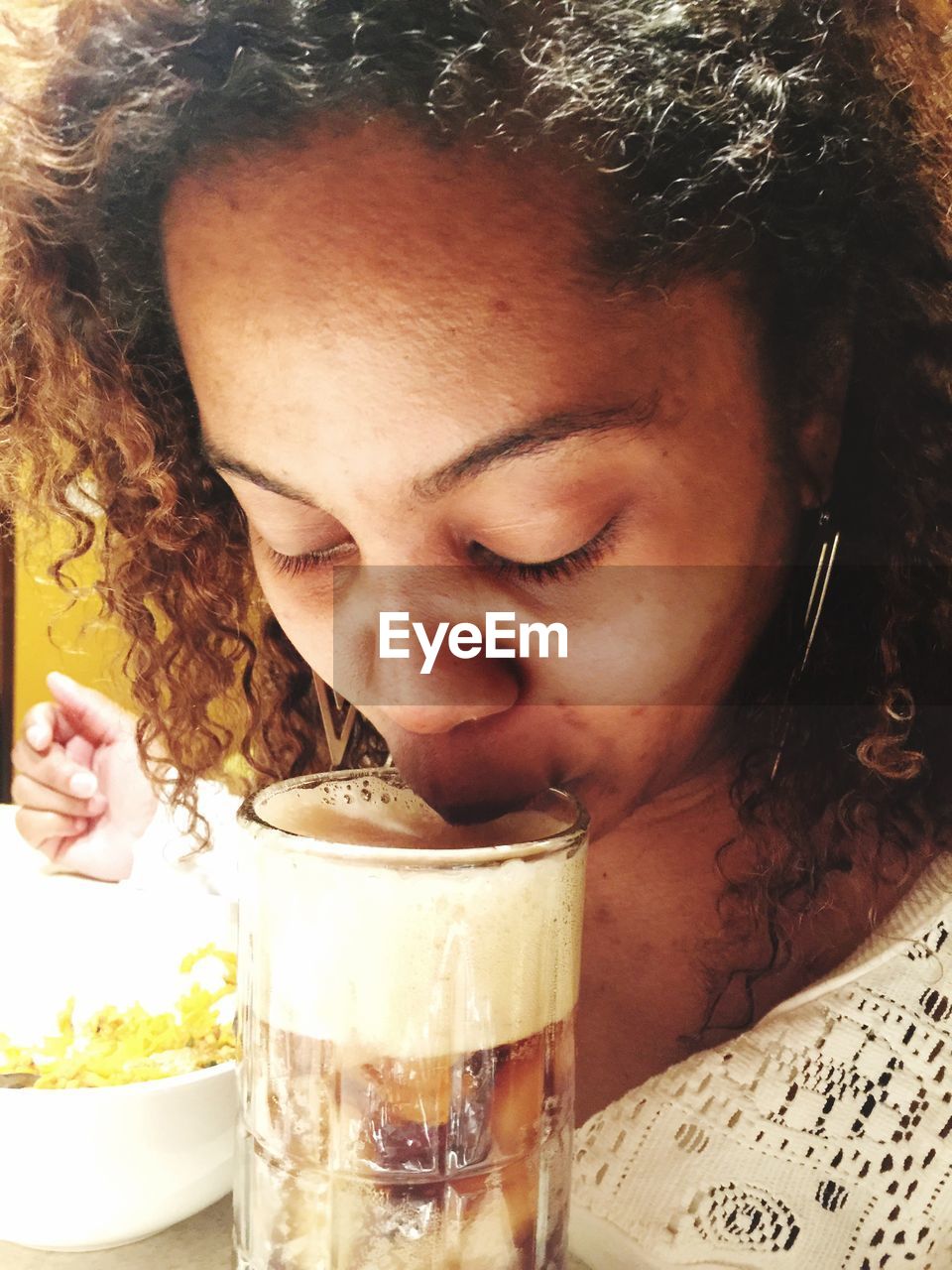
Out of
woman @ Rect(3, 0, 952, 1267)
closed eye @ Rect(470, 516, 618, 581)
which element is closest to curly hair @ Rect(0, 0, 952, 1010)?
woman @ Rect(3, 0, 952, 1267)

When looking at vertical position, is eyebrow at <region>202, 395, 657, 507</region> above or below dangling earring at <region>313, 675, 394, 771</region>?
above

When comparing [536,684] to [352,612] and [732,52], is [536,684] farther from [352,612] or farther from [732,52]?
[732,52]

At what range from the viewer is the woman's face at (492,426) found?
57cm

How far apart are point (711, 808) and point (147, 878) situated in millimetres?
455

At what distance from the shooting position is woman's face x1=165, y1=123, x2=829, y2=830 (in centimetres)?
57

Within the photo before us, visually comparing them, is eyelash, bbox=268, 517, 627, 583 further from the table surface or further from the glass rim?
the table surface

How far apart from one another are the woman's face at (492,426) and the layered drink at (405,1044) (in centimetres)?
14

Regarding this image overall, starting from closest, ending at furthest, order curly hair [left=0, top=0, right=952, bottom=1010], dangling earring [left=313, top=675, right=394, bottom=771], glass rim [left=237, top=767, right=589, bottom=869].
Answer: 1. glass rim [left=237, top=767, right=589, bottom=869]
2. curly hair [left=0, top=0, right=952, bottom=1010]
3. dangling earring [left=313, top=675, right=394, bottom=771]

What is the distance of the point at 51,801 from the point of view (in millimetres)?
875

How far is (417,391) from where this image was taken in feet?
1.93

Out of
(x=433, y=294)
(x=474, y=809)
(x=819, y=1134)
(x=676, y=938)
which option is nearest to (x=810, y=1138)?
(x=819, y=1134)

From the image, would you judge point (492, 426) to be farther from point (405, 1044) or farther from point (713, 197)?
point (405, 1044)

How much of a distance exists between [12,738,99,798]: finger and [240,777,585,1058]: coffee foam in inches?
16.4

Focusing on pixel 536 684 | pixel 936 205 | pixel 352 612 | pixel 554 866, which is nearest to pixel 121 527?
pixel 352 612
